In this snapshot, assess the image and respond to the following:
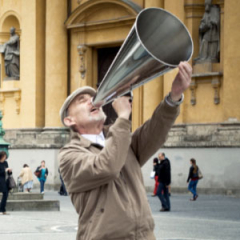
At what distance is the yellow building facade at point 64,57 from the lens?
3050 cm

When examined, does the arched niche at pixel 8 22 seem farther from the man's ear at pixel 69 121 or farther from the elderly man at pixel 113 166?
the elderly man at pixel 113 166

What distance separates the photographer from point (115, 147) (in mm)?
4418

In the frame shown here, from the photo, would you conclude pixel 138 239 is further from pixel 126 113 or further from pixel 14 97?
pixel 14 97

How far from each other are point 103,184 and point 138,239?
0.35 metres

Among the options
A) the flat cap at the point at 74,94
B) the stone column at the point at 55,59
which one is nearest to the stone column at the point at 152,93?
Result: the stone column at the point at 55,59

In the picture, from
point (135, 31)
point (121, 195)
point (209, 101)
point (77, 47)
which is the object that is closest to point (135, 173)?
point (121, 195)

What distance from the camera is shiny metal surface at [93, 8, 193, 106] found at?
414 centimetres

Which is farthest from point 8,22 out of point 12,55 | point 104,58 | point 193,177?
point 193,177

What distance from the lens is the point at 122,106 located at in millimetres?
4441

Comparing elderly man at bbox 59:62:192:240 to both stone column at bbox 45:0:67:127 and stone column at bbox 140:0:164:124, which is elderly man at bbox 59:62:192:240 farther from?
stone column at bbox 45:0:67:127

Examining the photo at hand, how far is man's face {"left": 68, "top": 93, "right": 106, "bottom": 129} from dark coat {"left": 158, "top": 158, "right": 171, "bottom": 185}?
16314 mm

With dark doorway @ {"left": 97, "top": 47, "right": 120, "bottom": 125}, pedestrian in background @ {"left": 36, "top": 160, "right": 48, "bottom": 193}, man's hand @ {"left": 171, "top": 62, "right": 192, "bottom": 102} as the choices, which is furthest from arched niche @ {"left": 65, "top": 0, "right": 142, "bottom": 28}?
man's hand @ {"left": 171, "top": 62, "right": 192, "bottom": 102}

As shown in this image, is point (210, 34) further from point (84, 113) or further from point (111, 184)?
point (111, 184)

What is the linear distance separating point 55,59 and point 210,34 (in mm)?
7632
